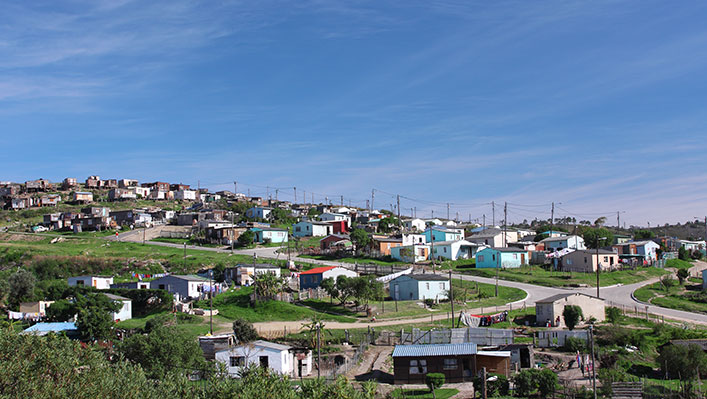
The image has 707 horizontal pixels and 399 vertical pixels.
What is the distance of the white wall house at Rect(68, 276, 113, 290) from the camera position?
203ft

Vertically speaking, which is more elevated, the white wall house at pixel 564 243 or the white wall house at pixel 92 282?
the white wall house at pixel 564 243

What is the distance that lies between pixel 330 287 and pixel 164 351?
20.3 meters

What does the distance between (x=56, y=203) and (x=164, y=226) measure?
42.6 meters

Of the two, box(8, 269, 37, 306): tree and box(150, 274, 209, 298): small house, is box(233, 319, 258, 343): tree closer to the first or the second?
box(150, 274, 209, 298): small house

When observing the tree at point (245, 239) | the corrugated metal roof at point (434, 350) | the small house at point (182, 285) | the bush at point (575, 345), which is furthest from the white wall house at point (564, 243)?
the corrugated metal roof at point (434, 350)

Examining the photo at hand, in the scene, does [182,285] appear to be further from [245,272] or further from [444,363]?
[444,363]

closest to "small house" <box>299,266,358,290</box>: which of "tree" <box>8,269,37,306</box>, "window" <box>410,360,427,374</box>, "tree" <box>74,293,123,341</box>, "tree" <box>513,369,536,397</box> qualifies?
"tree" <box>74,293,123,341</box>

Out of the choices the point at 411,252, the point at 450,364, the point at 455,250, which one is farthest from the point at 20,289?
the point at 455,250

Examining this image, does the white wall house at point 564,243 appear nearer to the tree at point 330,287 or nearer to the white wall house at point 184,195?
the tree at point 330,287

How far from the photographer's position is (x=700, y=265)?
8288 cm

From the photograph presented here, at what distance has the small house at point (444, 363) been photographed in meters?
37.5

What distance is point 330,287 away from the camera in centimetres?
5506

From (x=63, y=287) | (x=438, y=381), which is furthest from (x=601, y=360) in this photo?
(x=63, y=287)

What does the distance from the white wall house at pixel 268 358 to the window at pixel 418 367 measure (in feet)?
21.8
